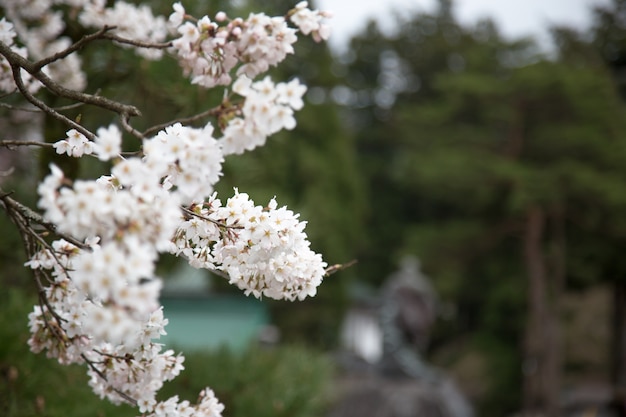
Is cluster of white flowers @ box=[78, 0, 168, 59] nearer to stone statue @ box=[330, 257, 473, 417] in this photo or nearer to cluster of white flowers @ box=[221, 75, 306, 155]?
cluster of white flowers @ box=[221, 75, 306, 155]

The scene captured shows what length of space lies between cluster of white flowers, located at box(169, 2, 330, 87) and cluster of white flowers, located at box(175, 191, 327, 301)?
0.25 m

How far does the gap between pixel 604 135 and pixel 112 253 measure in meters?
12.8

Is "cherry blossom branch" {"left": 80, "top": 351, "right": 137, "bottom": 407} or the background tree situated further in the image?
the background tree

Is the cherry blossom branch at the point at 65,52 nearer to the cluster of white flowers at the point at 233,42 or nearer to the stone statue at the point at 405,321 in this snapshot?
the cluster of white flowers at the point at 233,42

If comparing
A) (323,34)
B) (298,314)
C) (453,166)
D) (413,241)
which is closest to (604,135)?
(453,166)

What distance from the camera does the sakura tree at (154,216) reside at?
45.6 inches

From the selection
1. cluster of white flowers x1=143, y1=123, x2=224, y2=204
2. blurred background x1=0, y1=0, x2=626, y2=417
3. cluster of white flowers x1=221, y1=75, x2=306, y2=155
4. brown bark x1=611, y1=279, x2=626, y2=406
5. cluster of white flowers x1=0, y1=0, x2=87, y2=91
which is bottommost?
cluster of white flowers x1=143, y1=123, x2=224, y2=204

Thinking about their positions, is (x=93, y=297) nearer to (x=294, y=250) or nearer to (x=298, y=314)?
(x=294, y=250)

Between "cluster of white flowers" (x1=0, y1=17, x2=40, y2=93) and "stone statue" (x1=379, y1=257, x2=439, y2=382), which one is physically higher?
"stone statue" (x1=379, y1=257, x2=439, y2=382)

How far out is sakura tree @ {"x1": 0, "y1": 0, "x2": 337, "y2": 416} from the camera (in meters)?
1.16

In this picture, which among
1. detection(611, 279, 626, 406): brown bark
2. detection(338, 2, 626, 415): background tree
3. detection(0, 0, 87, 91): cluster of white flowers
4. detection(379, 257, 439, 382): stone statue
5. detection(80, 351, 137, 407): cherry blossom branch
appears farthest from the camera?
detection(611, 279, 626, 406): brown bark

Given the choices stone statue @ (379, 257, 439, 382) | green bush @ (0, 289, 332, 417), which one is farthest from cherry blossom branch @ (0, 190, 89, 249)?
stone statue @ (379, 257, 439, 382)

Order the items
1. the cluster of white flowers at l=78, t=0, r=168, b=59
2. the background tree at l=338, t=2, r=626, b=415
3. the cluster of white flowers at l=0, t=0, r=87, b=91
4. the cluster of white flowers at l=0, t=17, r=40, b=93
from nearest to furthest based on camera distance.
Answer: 1. the cluster of white flowers at l=0, t=17, r=40, b=93
2. the cluster of white flowers at l=0, t=0, r=87, b=91
3. the cluster of white flowers at l=78, t=0, r=168, b=59
4. the background tree at l=338, t=2, r=626, b=415

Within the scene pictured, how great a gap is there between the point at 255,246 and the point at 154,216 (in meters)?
0.40
